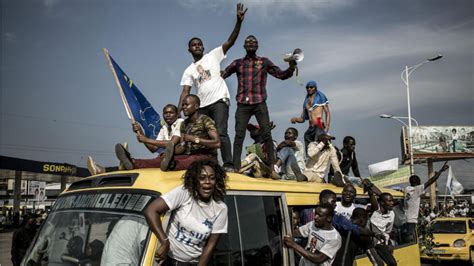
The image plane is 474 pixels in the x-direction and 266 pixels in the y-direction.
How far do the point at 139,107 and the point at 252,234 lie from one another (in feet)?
18.3

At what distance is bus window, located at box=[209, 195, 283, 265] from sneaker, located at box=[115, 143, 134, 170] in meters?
1.08

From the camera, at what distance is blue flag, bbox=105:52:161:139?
8.36 meters

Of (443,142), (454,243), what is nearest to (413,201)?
(454,243)

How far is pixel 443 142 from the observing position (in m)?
45.4

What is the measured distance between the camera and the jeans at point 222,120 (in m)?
5.65

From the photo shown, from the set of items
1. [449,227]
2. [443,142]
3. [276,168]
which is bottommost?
[449,227]

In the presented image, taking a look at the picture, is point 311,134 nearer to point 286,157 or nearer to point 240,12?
point 286,157

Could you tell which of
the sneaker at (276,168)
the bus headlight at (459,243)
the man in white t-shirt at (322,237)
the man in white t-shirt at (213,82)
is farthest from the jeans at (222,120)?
the bus headlight at (459,243)

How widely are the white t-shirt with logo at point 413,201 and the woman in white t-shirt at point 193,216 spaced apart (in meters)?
5.32

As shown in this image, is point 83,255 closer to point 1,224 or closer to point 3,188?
point 1,224

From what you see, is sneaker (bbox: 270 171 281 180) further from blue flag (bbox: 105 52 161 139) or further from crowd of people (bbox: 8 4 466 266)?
blue flag (bbox: 105 52 161 139)

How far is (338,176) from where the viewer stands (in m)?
5.99

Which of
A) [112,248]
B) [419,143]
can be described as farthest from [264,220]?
[419,143]

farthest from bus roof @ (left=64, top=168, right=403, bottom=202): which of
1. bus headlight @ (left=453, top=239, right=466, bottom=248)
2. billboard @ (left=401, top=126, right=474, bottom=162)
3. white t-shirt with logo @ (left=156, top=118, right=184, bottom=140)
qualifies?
billboard @ (left=401, top=126, right=474, bottom=162)
